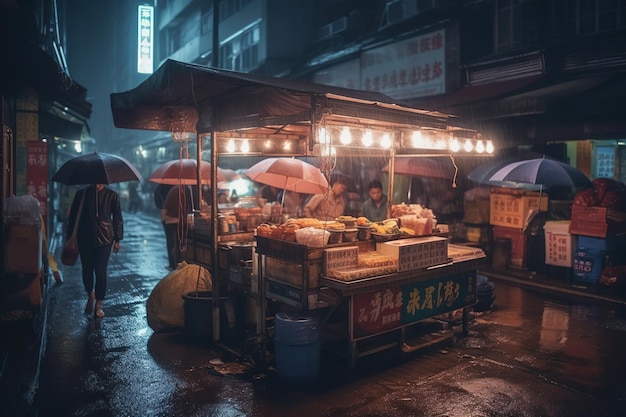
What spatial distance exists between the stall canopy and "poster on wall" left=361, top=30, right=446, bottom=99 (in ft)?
28.2

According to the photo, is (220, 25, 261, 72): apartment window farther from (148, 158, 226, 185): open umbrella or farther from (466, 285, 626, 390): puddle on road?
(466, 285, 626, 390): puddle on road

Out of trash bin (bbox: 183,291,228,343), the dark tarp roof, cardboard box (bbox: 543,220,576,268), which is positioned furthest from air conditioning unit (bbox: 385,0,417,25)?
trash bin (bbox: 183,291,228,343)

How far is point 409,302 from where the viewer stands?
6.89m

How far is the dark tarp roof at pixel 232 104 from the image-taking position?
5.88 m

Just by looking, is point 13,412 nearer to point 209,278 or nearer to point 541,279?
point 209,278

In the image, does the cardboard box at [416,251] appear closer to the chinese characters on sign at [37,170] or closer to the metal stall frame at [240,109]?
the metal stall frame at [240,109]

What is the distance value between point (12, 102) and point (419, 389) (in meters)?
10.5

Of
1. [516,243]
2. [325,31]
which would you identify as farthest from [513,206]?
[325,31]

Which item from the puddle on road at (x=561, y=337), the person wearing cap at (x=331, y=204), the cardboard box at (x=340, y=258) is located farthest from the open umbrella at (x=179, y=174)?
the puddle on road at (x=561, y=337)

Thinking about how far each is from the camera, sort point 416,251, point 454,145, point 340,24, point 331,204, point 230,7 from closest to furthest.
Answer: point 416,251 < point 454,145 < point 331,204 < point 340,24 < point 230,7

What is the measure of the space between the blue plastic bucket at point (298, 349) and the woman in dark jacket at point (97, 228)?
3946mm

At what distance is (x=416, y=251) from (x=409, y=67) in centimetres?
1134

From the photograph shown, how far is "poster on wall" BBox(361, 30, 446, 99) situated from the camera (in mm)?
15773

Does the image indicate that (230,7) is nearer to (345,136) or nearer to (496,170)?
(496,170)
